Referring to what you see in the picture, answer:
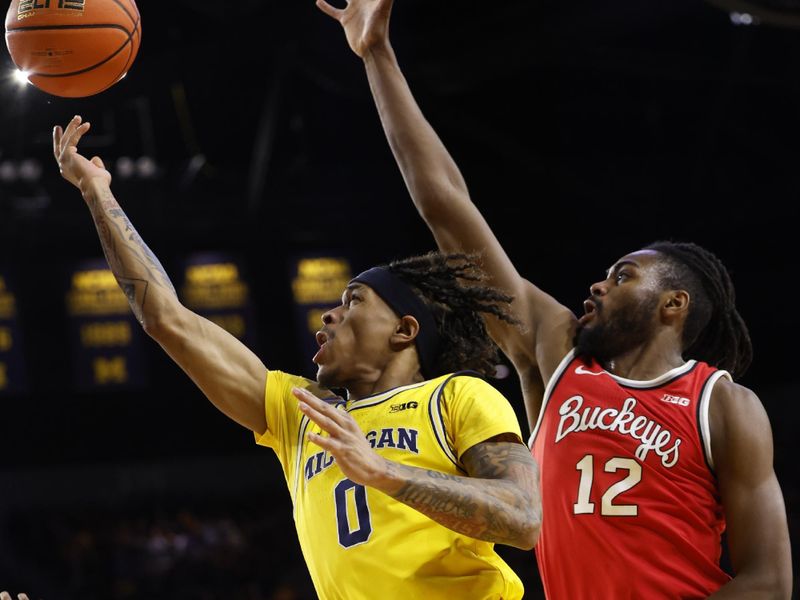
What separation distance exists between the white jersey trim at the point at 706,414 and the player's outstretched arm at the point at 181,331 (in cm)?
122

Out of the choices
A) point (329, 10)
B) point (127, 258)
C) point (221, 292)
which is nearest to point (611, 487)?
point (127, 258)

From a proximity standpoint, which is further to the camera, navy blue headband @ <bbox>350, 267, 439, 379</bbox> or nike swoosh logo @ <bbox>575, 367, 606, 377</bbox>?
nike swoosh logo @ <bbox>575, 367, 606, 377</bbox>

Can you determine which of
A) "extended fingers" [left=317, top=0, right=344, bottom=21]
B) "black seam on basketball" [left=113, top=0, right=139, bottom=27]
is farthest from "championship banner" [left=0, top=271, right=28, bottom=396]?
"extended fingers" [left=317, top=0, right=344, bottom=21]

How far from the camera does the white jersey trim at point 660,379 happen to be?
3.33 meters

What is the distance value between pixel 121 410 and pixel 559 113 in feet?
18.4

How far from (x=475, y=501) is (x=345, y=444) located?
1.08ft

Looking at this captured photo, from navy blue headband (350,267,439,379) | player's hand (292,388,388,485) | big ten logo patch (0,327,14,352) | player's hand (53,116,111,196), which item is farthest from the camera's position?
big ten logo patch (0,327,14,352)

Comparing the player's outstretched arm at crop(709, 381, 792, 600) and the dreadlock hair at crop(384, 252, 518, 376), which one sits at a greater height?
the dreadlock hair at crop(384, 252, 518, 376)

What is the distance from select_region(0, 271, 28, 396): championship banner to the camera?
1126 cm

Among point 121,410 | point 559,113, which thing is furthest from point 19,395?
point 559,113

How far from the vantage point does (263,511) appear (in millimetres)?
13258

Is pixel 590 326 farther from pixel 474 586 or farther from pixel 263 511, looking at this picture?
pixel 263 511

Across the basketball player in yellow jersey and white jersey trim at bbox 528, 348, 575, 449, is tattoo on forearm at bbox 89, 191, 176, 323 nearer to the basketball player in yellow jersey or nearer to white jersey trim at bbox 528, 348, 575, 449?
the basketball player in yellow jersey

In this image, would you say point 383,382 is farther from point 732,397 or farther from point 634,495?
point 732,397
